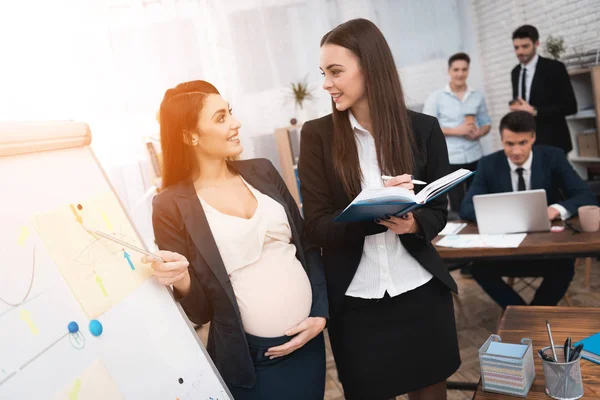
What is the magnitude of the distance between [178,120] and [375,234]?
0.68 metres

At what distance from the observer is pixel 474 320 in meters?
3.36

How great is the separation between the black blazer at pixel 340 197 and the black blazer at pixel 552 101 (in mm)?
2145

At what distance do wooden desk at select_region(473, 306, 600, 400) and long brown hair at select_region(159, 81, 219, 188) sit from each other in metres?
1.06

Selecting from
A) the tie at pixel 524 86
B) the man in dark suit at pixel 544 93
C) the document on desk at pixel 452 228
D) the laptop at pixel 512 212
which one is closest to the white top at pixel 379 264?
the laptop at pixel 512 212

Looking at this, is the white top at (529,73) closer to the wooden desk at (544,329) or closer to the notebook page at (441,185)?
the wooden desk at (544,329)

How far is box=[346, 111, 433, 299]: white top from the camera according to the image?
1590 mm

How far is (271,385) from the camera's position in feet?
4.89

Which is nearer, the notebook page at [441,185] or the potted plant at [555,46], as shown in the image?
the notebook page at [441,185]

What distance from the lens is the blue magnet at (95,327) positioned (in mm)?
1027

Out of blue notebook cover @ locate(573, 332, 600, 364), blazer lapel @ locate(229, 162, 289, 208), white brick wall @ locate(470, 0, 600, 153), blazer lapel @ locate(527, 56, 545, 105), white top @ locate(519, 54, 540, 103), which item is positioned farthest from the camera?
white top @ locate(519, 54, 540, 103)

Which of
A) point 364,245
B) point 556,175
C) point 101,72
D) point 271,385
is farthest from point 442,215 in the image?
point 101,72

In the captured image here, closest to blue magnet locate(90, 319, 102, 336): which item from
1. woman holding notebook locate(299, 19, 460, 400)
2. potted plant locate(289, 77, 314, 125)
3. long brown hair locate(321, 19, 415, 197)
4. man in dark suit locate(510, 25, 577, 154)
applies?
woman holding notebook locate(299, 19, 460, 400)

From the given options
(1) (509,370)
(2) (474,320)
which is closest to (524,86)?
(2) (474,320)

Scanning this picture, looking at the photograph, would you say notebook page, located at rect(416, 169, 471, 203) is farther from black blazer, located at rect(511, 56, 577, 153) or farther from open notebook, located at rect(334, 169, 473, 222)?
black blazer, located at rect(511, 56, 577, 153)
